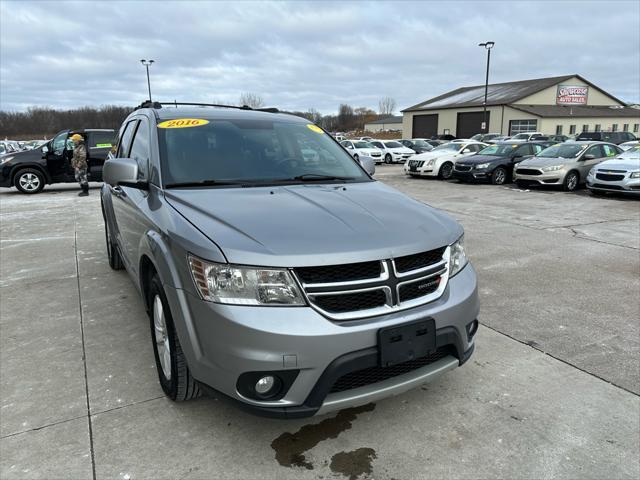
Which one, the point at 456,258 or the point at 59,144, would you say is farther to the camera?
the point at 59,144

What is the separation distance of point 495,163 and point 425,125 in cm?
4883

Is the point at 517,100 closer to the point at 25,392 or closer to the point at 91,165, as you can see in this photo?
the point at 91,165

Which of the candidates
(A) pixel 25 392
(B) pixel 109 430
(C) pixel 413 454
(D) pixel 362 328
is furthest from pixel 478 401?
(A) pixel 25 392

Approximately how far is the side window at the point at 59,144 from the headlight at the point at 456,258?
1480cm

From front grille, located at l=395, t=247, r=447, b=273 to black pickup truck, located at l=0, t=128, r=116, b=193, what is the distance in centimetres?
1379

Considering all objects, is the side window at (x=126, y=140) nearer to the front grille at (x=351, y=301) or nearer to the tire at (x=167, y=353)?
the tire at (x=167, y=353)

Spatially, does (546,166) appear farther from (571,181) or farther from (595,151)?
(595,151)

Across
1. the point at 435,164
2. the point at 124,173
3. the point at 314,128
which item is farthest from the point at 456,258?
the point at 435,164

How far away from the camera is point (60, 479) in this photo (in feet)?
7.57

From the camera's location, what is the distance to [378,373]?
7.89ft

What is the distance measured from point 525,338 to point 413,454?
74.4 inches

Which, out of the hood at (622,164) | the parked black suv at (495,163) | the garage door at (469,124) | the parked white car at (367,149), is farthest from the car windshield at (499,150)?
the garage door at (469,124)

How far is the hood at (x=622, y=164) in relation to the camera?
42.1ft

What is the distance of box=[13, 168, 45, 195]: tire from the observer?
1429 centimetres
